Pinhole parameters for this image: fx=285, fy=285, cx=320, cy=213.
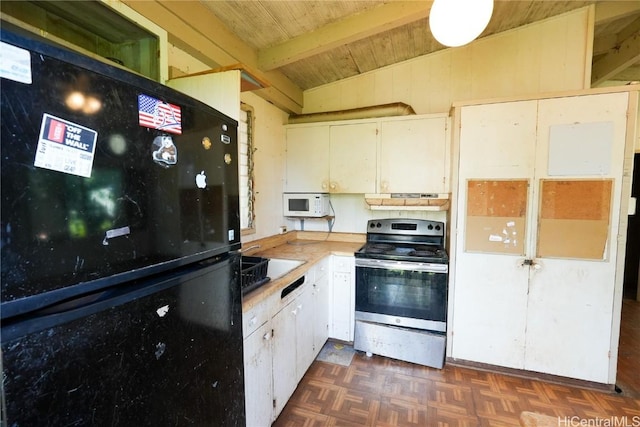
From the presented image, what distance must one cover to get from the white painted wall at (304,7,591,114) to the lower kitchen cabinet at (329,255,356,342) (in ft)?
5.79

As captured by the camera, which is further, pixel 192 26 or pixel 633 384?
pixel 633 384

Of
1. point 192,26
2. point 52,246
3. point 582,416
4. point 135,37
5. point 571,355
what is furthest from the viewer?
point 571,355

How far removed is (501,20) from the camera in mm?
2488

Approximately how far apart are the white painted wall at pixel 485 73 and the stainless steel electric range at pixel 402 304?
161cm

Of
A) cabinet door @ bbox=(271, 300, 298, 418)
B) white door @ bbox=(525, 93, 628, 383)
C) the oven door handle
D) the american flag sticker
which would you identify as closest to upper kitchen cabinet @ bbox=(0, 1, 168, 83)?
the american flag sticker

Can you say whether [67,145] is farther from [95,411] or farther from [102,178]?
[95,411]

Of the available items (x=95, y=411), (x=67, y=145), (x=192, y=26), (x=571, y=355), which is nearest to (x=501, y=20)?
(x=192, y=26)

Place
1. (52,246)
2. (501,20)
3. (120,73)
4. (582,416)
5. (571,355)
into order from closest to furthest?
(52,246) < (120,73) < (582,416) < (571,355) < (501,20)

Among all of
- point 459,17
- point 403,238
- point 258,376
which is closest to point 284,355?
point 258,376

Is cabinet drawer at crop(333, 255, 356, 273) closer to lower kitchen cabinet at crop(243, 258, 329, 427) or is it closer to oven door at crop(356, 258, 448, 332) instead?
oven door at crop(356, 258, 448, 332)

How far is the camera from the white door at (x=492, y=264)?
84.5 inches

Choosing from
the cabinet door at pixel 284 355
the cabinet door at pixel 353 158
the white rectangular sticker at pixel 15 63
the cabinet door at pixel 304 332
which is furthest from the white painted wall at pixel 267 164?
the white rectangular sticker at pixel 15 63

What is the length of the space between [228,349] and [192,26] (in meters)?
1.75

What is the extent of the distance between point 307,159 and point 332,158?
0.92 feet
